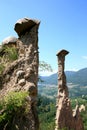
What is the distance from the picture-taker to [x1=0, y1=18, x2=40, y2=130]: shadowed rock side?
9.56 meters

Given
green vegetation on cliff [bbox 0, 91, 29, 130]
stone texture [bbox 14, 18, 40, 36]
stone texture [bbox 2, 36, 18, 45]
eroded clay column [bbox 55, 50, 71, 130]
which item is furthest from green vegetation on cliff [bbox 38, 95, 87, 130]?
green vegetation on cliff [bbox 0, 91, 29, 130]

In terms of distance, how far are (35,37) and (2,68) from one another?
1.58m

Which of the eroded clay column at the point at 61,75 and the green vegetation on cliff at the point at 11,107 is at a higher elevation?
the eroded clay column at the point at 61,75

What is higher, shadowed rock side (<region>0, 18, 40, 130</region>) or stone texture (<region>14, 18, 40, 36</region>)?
stone texture (<region>14, 18, 40, 36</region>)

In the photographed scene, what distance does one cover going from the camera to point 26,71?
10602 mm

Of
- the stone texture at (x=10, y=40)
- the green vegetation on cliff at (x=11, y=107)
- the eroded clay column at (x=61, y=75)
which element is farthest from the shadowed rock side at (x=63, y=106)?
the green vegetation on cliff at (x=11, y=107)

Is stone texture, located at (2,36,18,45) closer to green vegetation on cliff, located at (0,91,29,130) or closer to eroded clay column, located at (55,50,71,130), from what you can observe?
green vegetation on cliff, located at (0,91,29,130)

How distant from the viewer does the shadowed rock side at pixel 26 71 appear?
9.56 m

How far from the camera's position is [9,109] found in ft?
30.8

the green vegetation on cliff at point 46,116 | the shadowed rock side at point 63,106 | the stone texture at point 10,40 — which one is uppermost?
the stone texture at point 10,40

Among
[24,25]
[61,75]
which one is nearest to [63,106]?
[61,75]

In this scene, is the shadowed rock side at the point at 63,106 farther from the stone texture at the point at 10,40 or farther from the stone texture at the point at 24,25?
the stone texture at the point at 24,25

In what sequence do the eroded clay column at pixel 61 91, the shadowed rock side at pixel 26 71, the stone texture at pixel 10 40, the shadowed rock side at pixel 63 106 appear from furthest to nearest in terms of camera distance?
1. the eroded clay column at pixel 61 91
2. the shadowed rock side at pixel 63 106
3. the stone texture at pixel 10 40
4. the shadowed rock side at pixel 26 71

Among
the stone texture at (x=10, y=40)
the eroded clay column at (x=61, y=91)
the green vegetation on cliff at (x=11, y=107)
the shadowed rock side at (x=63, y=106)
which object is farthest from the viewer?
the eroded clay column at (x=61, y=91)
